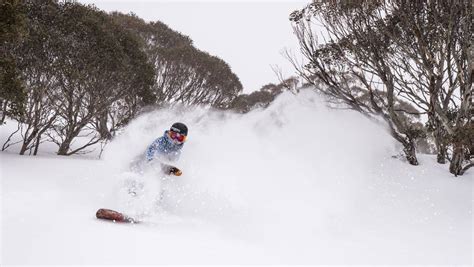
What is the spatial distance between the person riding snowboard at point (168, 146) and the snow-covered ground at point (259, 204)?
0.43 metres

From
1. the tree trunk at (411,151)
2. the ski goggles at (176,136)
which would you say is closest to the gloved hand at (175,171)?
the ski goggles at (176,136)

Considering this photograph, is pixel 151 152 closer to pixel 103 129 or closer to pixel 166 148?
pixel 166 148

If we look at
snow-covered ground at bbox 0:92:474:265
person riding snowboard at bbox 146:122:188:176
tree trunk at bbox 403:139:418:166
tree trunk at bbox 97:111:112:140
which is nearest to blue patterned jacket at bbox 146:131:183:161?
person riding snowboard at bbox 146:122:188:176

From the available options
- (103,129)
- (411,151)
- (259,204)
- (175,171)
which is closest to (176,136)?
(175,171)

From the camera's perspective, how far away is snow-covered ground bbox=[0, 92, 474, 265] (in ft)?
12.6

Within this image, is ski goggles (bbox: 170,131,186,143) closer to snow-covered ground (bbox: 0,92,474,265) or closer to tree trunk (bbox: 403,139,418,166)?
snow-covered ground (bbox: 0,92,474,265)

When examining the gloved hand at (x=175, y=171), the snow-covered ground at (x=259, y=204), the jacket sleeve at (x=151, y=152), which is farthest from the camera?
the jacket sleeve at (x=151, y=152)

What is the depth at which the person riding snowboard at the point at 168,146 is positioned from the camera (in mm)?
6230

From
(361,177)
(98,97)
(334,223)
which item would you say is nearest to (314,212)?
(334,223)

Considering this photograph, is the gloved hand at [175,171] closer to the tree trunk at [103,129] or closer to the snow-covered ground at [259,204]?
the snow-covered ground at [259,204]

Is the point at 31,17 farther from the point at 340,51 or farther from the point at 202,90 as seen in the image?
the point at 202,90

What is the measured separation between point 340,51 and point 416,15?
2.71 m

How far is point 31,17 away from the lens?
9945 millimetres

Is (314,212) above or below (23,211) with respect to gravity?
above
